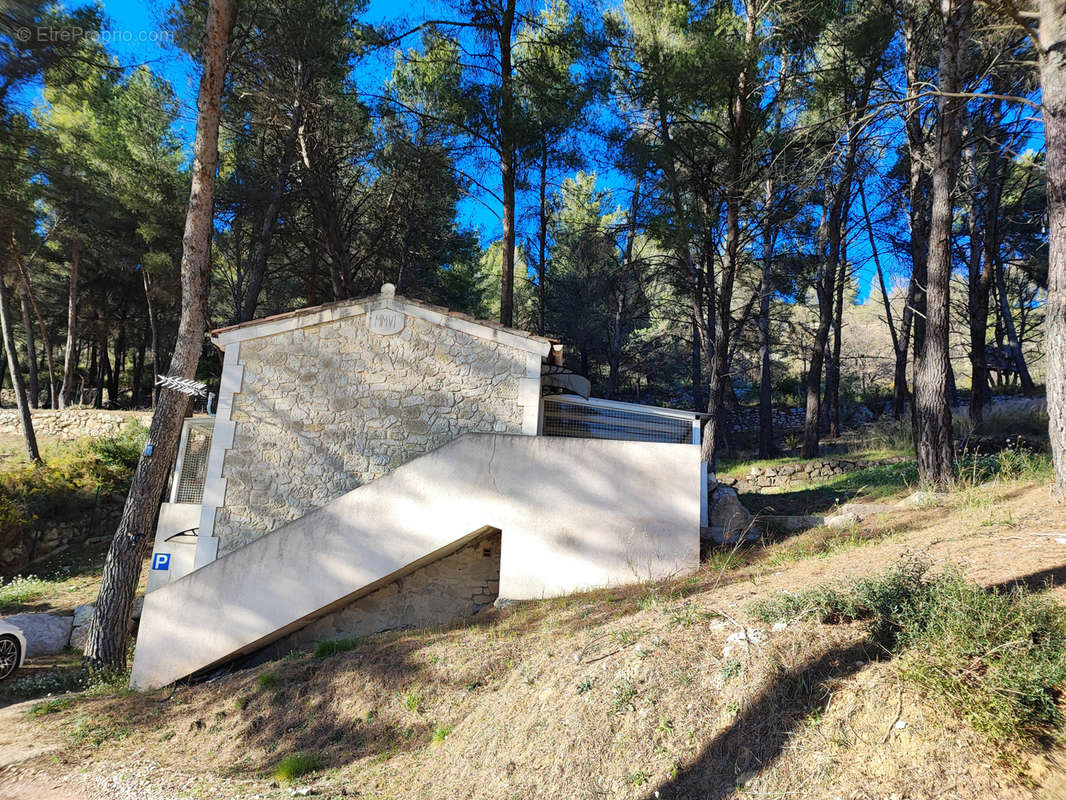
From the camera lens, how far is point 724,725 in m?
4.00

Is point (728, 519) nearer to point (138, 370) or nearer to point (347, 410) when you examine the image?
point (347, 410)

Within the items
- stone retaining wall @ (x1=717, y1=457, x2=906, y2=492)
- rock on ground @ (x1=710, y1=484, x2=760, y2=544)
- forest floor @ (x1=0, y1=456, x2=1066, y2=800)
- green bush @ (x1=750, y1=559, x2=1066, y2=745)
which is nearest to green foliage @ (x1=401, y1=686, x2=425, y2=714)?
forest floor @ (x1=0, y1=456, x2=1066, y2=800)

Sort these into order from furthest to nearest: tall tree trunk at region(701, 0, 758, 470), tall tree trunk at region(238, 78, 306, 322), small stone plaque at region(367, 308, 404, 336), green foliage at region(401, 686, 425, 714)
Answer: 1. tall tree trunk at region(238, 78, 306, 322)
2. tall tree trunk at region(701, 0, 758, 470)
3. small stone plaque at region(367, 308, 404, 336)
4. green foliage at region(401, 686, 425, 714)

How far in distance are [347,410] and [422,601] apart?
3036 millimetres

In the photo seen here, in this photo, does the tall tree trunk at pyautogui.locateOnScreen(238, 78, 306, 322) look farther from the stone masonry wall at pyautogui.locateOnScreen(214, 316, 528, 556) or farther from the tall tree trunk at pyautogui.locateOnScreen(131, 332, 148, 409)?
the tall tree trunk at pyautogui.locateOnScreen(131, 332, 148, 409)

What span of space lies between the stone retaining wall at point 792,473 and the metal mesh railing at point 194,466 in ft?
35.2

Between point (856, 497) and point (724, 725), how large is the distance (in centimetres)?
698

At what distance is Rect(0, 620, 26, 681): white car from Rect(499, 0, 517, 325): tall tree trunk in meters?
9.57

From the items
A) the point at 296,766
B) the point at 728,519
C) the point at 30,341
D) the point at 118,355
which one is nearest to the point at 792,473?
the point at 728,519

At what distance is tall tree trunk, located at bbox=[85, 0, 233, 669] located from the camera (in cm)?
870

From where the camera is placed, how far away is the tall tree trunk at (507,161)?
1282cm

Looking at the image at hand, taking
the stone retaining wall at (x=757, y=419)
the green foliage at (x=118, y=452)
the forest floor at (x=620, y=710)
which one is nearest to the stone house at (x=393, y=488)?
the forest floor at (x=620, y=710)

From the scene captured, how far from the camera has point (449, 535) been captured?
787 centimetres

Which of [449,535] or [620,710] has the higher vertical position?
[449,535]
